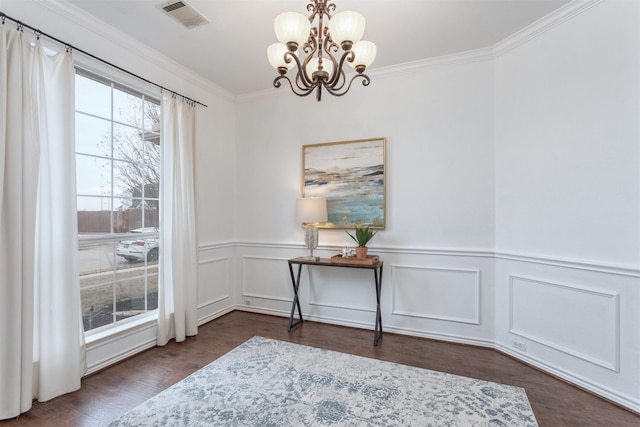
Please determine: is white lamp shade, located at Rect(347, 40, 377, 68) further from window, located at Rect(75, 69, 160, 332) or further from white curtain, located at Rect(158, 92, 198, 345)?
window, located at Rect(75, 69, 160, 332)

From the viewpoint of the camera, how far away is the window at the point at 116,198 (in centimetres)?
258

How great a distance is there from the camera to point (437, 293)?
3.20 metres

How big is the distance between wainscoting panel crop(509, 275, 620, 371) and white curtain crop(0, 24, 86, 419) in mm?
3642

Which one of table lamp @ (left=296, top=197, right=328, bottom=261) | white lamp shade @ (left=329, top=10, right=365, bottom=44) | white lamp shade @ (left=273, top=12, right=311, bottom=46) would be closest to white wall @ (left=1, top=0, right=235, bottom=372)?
table lamp @ (left=296, top=197, right=328, bottom=261)

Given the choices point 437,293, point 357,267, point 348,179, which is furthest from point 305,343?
point 348,179

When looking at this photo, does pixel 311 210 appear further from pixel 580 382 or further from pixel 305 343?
pixel 580 382

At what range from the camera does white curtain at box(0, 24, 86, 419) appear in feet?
6.37

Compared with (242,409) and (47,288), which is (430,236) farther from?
(47,288)

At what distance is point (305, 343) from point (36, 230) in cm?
238

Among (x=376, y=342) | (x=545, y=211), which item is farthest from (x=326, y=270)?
(x=545, y=211)

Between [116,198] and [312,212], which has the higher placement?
[116,198]

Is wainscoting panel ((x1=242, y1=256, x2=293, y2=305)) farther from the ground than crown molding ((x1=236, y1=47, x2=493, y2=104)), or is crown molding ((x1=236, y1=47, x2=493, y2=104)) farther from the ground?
crown molding ((x1=236, y1=47, x2=493, y2=104))

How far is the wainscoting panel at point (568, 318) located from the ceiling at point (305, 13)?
223 cm

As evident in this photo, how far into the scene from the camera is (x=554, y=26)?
2.52 meters
